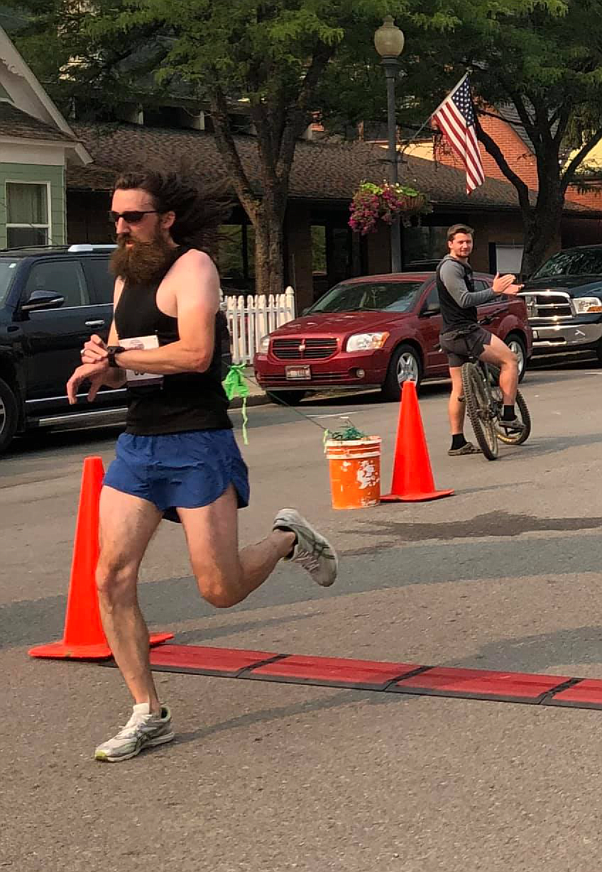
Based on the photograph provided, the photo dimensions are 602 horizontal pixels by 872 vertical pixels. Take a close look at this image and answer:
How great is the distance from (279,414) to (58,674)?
11790 mm

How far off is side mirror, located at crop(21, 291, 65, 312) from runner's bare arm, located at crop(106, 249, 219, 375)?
963 cm

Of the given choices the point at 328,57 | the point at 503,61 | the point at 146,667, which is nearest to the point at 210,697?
the point at 146,667

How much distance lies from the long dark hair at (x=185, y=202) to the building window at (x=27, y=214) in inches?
809

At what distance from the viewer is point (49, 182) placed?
2548cm

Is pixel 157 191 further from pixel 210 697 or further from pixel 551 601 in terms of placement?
pixel 551 601

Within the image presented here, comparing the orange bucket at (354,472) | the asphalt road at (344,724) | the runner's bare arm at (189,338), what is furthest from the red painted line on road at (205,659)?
the orange bucket at (354,472)

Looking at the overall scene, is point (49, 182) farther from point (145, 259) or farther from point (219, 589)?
point (219, 589)

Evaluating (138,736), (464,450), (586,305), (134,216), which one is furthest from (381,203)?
(138,736)

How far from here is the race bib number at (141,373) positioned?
502 cm

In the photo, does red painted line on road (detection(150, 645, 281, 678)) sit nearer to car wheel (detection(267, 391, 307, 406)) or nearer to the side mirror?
the side mirror

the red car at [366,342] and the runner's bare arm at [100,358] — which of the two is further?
the red car at [366,342]

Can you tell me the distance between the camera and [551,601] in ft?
23.6

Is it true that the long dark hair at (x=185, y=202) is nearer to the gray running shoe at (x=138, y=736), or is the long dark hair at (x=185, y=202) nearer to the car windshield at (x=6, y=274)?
the gray running shoe at (x=138, y=736)

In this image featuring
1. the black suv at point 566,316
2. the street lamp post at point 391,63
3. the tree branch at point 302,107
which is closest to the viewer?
the street lamp post at point 391,63
